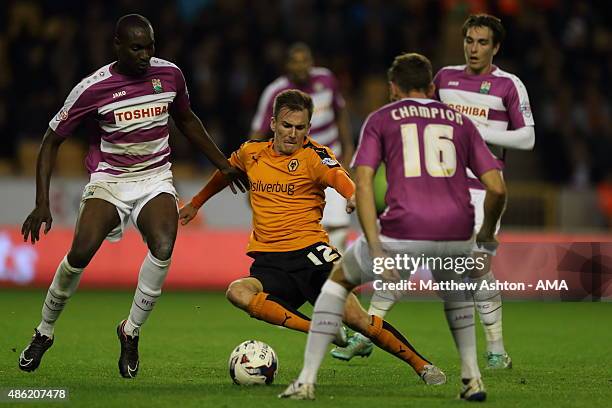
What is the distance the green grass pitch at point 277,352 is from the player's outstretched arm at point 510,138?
149cm

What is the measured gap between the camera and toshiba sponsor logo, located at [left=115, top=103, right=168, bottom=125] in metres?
7.59

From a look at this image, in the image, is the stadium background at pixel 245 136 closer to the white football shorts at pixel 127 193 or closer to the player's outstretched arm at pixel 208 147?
the white football shorts at pixel 127 193

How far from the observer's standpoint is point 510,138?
320 inches

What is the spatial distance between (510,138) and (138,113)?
2464 mm

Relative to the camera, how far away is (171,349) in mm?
8930

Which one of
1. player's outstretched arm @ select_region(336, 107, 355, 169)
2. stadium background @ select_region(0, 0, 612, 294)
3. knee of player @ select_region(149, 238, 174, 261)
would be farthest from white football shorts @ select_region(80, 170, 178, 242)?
stadium background @ select_region(0, 0, 612, 294)

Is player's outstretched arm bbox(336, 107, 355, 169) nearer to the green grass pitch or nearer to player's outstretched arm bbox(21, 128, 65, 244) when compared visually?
the green grass pitch

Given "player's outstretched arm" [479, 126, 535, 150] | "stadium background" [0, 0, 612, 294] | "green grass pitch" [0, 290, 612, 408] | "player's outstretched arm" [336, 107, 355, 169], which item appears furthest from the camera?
"stadium background" [0, 0, 612, 294]

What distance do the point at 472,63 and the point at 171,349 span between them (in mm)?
2992

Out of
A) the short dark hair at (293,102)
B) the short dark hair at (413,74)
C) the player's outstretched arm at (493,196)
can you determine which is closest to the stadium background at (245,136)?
the short dark hair at (293,102)

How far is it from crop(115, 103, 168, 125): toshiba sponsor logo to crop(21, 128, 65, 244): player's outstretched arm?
1.30ft

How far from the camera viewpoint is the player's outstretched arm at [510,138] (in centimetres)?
812

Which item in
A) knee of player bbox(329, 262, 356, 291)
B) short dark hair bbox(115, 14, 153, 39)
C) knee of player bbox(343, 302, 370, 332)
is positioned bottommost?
knee of player bbox(343, 302, 370, 332)

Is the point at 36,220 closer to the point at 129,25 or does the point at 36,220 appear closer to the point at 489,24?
the point at 129,25
